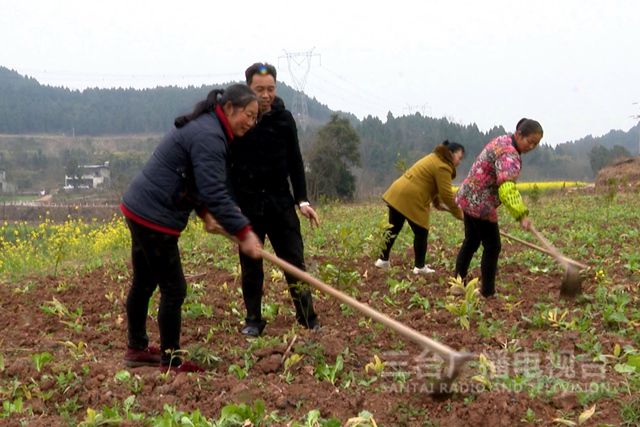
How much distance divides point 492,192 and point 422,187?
1.28m

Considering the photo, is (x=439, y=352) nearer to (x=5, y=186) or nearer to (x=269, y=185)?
(x=269, y=185)

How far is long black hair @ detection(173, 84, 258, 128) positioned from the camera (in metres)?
3.32

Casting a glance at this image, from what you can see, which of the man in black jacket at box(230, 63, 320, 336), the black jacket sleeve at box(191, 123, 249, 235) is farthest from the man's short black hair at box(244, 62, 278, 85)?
the black jacket sleeve at box(191, 123, 249, 235)

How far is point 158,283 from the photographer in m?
3.51

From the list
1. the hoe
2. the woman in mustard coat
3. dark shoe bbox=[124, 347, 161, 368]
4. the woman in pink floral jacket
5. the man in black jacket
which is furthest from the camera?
the woman in mustard coat

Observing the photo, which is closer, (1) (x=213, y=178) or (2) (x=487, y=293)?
(1) (x=213, y=178)

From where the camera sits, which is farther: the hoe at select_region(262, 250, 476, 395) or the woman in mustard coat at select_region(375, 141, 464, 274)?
the woman in mustard coat at select_region(375, 141, 464, 274)

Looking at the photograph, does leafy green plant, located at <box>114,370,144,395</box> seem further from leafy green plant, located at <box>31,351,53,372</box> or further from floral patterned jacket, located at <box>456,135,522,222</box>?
floral patterned jacket, located at <box>456,135,522,222</box>

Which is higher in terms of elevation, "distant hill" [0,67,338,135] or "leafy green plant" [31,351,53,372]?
"distant hill" [0,67,338,135]

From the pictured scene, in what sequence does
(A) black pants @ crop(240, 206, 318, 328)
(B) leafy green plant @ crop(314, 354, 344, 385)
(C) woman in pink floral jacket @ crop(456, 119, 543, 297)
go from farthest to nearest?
(C) woman in pink floral jacket @ crop(456, 119, 543, 297), (A) black pants @ crop(240, 206, 318, 328), (B) leafy green plant @ crop(314, 354, 344, 385)

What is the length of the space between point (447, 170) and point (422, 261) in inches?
35.8

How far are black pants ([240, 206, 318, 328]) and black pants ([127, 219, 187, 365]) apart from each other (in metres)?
0.74

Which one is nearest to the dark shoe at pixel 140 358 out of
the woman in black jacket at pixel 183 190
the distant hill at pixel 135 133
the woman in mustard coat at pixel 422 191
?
the woman in black jacket at pixel 183 190

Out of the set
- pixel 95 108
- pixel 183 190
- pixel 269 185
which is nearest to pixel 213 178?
pixel 183 190
